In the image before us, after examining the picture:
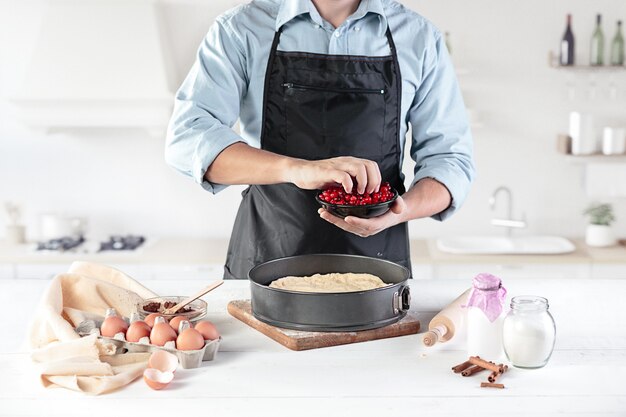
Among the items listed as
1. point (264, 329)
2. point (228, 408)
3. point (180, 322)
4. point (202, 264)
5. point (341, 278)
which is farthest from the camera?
point (202, 264)

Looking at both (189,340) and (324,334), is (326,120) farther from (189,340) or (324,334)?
(189,340)

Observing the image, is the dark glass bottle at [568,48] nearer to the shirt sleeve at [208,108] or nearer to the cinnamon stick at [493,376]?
the shirt sleeve at [208,108]

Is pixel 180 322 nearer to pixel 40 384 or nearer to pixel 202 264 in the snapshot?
pixel 40 384

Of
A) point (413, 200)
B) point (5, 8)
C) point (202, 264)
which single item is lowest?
point (202, 264)

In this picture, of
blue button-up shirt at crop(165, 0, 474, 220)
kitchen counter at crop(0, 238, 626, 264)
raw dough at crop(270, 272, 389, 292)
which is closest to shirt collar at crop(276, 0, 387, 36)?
blue button-up shirt at crop(165, 0, 474, 220)

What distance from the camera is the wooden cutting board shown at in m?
1.72

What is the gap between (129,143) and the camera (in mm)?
4699

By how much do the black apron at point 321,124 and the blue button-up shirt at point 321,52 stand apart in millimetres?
35

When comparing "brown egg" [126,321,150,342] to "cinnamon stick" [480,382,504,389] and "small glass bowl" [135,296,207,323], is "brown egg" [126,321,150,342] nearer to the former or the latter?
"small glass bowl" [135,296,207,323]

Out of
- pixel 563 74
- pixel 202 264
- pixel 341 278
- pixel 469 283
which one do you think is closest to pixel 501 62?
pixel 563 74

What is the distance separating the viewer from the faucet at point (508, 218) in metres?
4.37

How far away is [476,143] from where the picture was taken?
4.61 metres

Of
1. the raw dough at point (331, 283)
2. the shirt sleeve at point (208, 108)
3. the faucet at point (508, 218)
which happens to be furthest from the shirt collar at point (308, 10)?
the faucet at point (508, 218)

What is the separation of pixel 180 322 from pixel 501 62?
327 centimetres
